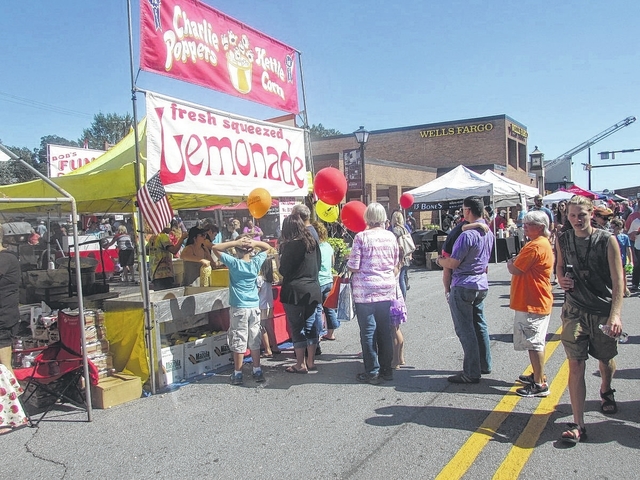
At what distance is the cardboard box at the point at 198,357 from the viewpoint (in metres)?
5.43

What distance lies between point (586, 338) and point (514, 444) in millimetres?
941

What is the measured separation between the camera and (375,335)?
16.2 ft

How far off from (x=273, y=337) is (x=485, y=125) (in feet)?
120

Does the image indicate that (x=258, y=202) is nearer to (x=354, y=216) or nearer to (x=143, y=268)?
(x=354, y=216)

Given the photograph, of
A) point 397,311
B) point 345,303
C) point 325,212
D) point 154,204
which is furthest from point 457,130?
point 154,204

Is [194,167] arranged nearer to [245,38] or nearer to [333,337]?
[245,38]

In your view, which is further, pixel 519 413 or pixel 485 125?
pixel 485 125

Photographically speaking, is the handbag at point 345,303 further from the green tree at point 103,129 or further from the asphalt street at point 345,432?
the green tree at point 103,129

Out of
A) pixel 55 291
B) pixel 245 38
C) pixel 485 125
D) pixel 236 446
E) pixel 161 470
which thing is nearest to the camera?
pixel 161 470

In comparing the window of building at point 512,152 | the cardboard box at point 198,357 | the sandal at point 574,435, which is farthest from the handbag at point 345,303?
the window of building at point 512,152

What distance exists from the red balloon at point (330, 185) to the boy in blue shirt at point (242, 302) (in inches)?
80.9

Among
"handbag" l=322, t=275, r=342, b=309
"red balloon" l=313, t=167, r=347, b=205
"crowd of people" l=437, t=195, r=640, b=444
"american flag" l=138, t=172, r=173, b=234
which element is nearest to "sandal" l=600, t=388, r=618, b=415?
"crowd of people" l=437, t=195, r=640, b=444

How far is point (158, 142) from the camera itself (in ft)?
16.9

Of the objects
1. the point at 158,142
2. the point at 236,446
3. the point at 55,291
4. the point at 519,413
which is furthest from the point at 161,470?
the point at 55,291
